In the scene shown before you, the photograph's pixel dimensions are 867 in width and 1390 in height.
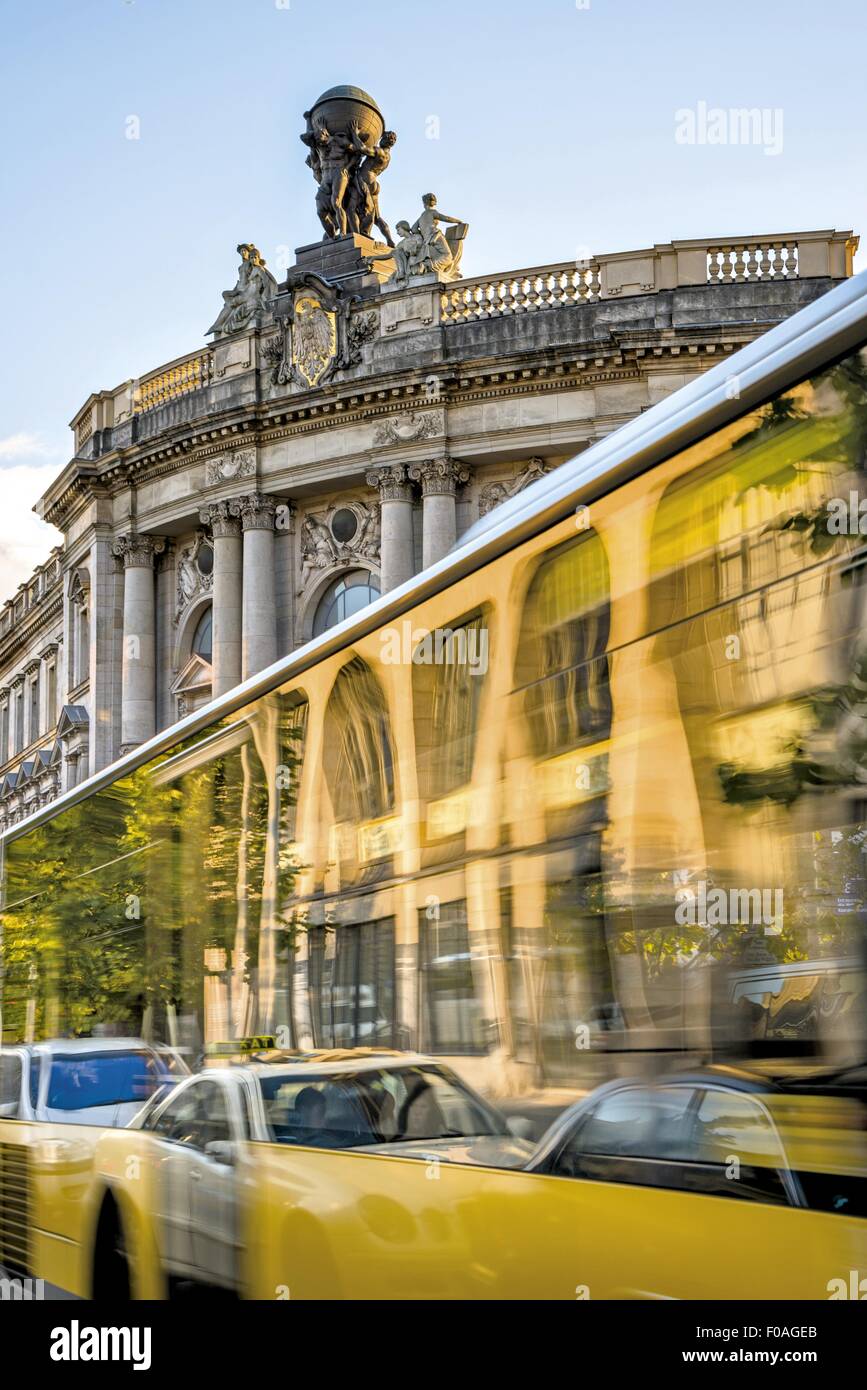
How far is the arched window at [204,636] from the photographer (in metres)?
36.2

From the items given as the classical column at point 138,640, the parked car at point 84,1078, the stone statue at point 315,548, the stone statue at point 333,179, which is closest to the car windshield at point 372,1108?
the parked car at point 84,1078

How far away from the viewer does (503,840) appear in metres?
4.53

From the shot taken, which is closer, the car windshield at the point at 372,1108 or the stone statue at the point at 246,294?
the car windshield at the point at 372,1108

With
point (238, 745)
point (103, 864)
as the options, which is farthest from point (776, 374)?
point (103, 864)

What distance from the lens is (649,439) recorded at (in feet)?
13.6

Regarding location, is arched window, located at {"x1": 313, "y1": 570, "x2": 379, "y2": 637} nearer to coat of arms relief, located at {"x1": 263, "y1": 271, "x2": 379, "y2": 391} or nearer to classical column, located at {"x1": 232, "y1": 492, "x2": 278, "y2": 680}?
classical column, located at {"x1": 232, "y1": 492, "x2": 278, "y2": 680}

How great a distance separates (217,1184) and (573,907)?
286 centimetres

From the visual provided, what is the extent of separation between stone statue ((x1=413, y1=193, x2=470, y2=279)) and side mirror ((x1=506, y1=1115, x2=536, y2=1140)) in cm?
2992

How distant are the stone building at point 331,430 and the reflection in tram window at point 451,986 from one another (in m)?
25.7

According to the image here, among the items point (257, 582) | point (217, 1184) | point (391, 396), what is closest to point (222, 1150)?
point (217, 1184)

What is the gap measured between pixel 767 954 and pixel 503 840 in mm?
1222

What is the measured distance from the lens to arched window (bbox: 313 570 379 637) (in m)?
33.7

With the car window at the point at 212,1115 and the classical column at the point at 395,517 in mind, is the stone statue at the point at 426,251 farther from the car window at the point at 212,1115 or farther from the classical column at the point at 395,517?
the car window at the point at 212,1115
